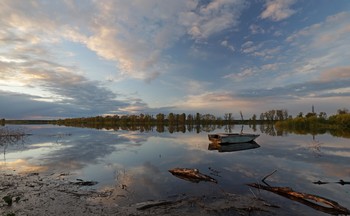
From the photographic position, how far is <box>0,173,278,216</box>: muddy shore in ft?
30.5

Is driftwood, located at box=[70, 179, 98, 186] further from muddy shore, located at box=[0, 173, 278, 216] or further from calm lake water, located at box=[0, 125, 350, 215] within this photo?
muddy shore, located at box=[0, 173, 278, 216]

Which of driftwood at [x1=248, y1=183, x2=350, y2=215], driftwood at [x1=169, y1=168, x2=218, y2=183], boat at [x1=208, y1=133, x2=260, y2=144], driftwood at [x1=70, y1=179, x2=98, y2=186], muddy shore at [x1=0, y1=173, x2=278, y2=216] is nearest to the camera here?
muddy shore at [x1=0, y1=173, x2=278, y2=216]

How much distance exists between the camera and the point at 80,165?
19.2 m

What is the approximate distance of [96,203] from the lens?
10273 millimetres

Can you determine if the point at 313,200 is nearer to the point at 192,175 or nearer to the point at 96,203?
the point at 192,175

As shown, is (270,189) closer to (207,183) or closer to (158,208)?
(207,183)

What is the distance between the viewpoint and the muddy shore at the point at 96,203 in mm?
9289

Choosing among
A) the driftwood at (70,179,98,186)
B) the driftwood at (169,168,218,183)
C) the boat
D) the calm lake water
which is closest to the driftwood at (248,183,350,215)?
the calm lake water

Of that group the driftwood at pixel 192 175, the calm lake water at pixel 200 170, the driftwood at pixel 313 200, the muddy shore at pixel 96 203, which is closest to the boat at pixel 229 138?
the calm lake water at pixel 200 170

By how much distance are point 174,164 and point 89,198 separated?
33.4 feet

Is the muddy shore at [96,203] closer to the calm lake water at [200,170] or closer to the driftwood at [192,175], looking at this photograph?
the calm lake water at [200,170]

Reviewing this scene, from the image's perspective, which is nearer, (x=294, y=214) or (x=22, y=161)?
(x=294, y=214)

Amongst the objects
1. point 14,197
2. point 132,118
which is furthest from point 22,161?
point 132,118

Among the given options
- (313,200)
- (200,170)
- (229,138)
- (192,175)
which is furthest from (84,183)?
(229,138)
